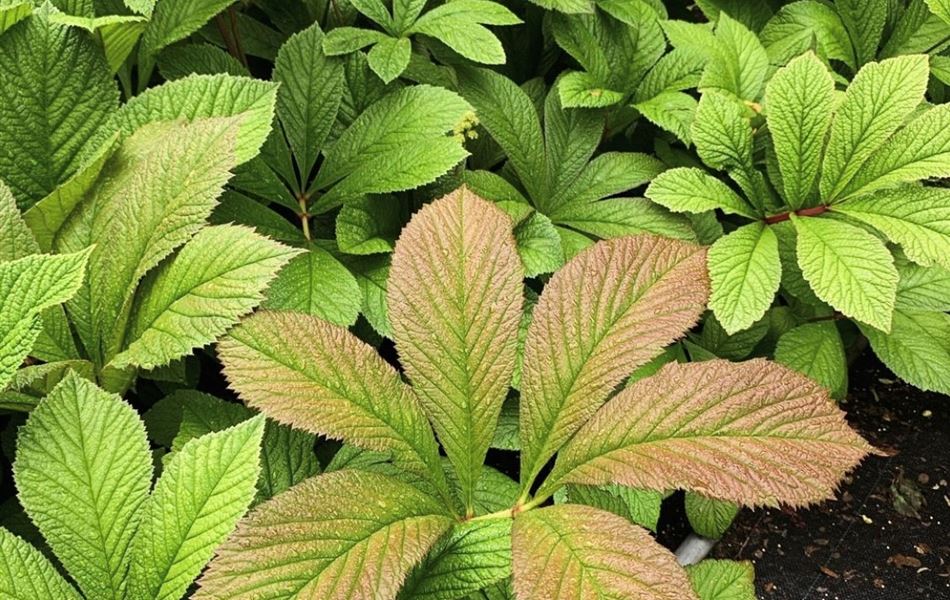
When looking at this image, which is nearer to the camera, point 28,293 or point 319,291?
point 28,293

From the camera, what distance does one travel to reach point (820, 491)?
68cm

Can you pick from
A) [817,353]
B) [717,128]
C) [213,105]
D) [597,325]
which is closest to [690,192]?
[717,128]

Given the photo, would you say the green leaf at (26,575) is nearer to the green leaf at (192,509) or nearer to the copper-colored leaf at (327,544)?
the green leaf at (192,509)

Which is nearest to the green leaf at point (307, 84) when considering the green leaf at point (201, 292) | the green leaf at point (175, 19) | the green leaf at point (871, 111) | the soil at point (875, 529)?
the green leaf at point (175, 19)

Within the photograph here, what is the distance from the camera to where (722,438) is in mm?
727

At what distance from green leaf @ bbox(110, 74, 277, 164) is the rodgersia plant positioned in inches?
10.0

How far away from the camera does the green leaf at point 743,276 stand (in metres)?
1.06

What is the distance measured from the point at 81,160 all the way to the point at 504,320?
56 centimetres

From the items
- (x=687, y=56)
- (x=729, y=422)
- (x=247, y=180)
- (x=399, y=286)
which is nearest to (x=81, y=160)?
(x=247, y=180)

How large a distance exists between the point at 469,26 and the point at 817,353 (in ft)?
2.39

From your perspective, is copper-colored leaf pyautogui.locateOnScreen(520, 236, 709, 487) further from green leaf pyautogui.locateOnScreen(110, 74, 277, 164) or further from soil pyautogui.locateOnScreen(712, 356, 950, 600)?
soil pyautogui.locateOnScreen(712, 356, 950, 600)

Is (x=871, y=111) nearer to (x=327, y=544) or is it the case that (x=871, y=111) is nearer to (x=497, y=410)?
(x=497, y=410)

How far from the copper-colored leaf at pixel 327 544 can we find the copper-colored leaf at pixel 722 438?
0.49ft

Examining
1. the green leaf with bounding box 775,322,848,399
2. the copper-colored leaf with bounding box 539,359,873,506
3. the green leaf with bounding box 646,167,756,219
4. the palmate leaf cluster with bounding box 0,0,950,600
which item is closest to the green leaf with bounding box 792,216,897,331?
the palmate leaf cluster with bounding box 0,0,950,600
